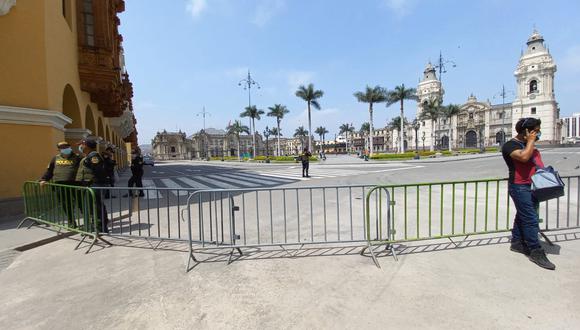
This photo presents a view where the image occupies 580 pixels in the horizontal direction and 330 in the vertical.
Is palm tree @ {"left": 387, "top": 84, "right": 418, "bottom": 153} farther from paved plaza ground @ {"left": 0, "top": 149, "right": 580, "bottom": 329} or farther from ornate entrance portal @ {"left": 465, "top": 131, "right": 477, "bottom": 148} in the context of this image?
ornate entrance portal @ {"left": 465, "top": 131, "right": 477, "bottom": 148}

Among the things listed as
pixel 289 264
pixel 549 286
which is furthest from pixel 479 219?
pixel 289 264

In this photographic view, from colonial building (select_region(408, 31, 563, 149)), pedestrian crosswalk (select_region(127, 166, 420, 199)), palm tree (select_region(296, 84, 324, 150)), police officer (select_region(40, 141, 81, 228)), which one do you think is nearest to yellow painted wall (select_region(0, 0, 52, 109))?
police officer (select_region(40, 141, 81, 228))

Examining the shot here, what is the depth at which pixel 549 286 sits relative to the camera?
310 centimetres

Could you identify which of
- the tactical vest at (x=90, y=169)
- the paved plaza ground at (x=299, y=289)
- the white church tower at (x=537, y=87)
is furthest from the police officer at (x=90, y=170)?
the white church tower at (x=537, y=87)

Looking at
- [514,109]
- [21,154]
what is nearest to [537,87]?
[514,109]

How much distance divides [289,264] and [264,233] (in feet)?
5.18

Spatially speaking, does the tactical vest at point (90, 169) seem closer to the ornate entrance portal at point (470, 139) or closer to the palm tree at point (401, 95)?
the palm tree at point (401, 95)

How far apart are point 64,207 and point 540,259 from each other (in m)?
8.13

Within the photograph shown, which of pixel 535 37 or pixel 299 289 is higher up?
pixel 535 37

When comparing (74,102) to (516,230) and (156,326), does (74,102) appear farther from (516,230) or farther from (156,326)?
(516,230)

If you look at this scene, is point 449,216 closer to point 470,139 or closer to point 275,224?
point 275,224

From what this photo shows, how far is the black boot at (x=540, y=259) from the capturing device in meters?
3.48

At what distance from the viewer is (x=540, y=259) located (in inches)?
141

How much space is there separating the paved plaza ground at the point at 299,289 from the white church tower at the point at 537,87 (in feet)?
307
